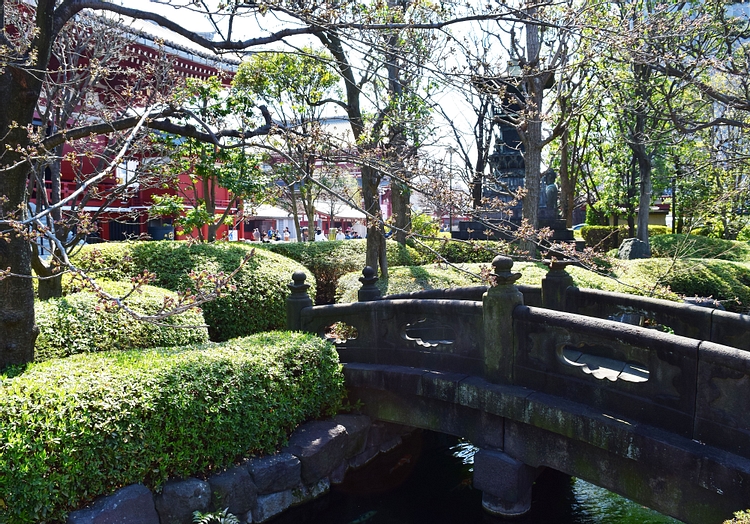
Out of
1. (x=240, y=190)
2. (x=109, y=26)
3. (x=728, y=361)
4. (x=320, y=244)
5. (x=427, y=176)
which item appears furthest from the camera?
(x=320, y=244)

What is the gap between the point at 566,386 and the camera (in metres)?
5.05

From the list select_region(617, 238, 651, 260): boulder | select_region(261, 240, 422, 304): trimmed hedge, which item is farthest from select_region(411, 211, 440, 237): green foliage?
select_region(617, 238, 651, 260): boulder

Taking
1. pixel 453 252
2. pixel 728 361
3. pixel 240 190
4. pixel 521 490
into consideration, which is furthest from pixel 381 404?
pixel 453 252

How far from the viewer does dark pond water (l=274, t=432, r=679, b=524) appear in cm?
567

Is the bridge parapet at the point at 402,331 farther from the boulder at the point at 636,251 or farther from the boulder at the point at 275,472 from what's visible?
the boulder at the point at 636,251

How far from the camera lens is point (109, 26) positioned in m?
10.7

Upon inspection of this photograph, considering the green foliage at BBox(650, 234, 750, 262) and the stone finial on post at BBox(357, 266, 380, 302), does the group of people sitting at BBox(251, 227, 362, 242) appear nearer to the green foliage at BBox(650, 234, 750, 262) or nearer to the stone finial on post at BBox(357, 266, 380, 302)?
A: the green foliage at BBox(650, 234, 750, 262)

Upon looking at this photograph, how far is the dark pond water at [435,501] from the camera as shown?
567 cm

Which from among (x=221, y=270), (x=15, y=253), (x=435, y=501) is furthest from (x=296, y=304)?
(x=15, y=253)

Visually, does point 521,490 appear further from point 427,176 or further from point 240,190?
point 240,190

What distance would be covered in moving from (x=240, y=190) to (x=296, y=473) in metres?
7.63

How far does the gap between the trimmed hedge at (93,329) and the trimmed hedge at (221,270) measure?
5.26 feet

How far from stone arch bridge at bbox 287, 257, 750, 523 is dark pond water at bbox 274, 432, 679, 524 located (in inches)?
18.0

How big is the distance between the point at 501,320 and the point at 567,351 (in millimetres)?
2486
